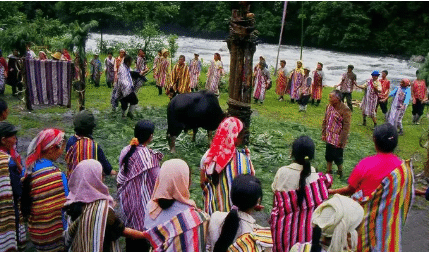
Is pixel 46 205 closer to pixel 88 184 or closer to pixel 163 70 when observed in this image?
pixel 88 184

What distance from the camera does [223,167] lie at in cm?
381

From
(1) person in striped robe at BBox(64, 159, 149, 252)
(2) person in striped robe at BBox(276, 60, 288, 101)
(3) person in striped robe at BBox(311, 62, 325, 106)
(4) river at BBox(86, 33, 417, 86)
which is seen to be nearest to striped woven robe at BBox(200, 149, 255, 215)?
(1) person in striped robe at BBox(64, 159, 149, 252)

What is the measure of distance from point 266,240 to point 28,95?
8.11 meters

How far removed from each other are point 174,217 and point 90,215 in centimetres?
55

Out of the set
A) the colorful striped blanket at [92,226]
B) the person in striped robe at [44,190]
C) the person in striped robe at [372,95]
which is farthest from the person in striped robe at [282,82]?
the colorful striped blanket at [92,226]

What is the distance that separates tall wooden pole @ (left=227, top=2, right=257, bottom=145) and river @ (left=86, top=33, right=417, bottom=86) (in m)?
15.9

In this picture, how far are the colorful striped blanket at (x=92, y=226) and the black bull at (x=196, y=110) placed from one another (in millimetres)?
3505

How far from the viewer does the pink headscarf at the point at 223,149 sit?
3816 millimetres

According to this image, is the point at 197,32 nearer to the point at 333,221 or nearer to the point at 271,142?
the point at 271,142

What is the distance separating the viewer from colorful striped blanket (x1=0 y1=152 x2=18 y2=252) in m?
3.49

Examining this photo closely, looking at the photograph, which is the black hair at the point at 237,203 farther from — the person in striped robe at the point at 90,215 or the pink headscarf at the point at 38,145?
the pink headscarf at the point at 38,145

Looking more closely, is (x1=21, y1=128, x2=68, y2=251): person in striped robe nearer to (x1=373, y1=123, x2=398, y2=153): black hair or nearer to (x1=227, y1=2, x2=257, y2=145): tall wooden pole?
(x1=373, y1=123, x2=398, y2=153): black hair

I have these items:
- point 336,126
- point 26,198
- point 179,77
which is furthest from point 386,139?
point 179,77

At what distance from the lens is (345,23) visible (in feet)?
103
